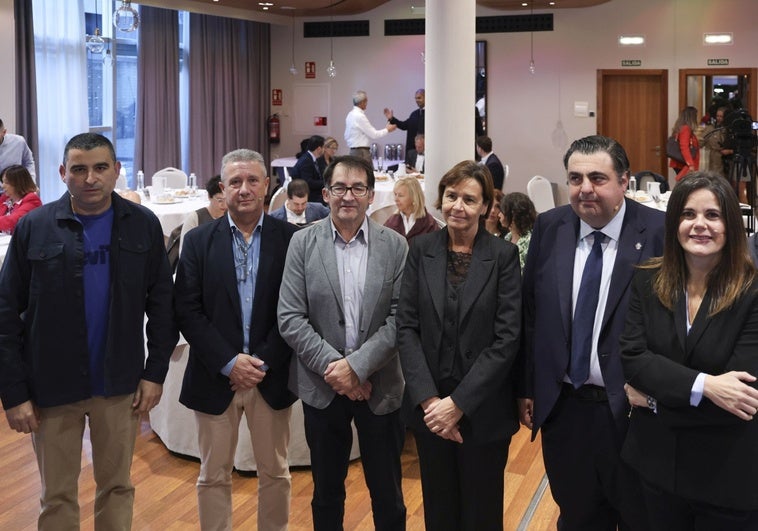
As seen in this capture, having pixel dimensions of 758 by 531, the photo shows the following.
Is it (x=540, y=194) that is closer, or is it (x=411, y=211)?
(x=411, y=211)

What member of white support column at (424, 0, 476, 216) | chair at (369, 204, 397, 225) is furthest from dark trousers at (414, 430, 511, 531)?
chair at (369, 204, 397, 225)

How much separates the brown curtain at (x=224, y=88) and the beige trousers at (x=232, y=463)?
10970 millimetres

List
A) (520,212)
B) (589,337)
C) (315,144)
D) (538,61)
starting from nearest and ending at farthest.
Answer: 1. (589,337)
2. (520,212)
3. (315,144)
4. (538,61)

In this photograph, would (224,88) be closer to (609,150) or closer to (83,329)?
(83,329)

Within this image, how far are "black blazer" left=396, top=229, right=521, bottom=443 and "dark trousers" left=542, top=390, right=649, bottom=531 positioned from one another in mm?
179

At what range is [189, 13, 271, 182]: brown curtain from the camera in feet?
44.3

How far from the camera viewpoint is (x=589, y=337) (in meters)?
2.56

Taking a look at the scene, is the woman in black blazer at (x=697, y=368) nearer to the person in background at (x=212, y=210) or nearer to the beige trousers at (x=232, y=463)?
the beige trousers at (x=232, y=463)

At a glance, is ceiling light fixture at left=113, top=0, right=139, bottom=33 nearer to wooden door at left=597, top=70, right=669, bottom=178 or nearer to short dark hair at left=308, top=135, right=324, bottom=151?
short dark hair at left=308, top=135, right=324, bottom=151

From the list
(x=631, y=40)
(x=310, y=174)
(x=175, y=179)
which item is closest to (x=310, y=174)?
(x=310, y=174)

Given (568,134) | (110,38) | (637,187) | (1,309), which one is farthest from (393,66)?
(1,309)

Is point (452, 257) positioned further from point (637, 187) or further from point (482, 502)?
point (637, 187)

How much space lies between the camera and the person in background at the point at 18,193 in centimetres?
610

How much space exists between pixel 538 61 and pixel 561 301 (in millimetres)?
11904
